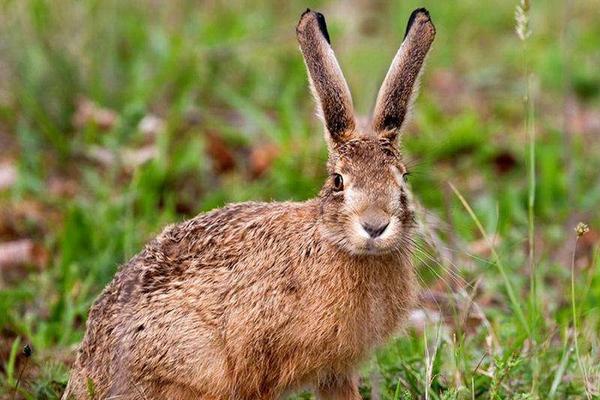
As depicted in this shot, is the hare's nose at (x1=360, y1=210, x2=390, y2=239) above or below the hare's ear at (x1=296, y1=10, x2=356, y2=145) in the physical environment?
below

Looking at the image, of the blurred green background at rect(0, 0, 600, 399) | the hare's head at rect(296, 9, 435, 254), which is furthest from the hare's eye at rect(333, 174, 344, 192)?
the blurred green background at rect(0, 0, 600, 399)

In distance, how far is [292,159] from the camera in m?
7.28

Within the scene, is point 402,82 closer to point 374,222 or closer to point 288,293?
point 374,222

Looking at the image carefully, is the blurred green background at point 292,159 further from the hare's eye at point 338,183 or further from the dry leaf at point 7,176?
the hare's eye at point 338,183

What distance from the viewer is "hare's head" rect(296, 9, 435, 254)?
13.6 ft

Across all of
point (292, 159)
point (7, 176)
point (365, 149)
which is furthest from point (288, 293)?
point (7, 176)

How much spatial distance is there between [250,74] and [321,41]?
4.35m

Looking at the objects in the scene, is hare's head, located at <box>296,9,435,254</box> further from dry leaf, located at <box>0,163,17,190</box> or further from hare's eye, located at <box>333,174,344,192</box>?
dry leaf, located at <box>0,163,17,190</box>

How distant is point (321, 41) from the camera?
4.52 meters

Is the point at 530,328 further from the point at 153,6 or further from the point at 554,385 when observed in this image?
the point at 153,6

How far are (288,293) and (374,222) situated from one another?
50 centimetres

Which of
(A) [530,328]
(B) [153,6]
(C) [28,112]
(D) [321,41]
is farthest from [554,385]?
(B) [153,6]

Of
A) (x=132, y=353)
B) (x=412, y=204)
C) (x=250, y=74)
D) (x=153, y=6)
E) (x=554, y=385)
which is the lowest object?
(x=554, y=385)

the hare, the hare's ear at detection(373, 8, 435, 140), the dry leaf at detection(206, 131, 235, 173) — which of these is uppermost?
the hare's ear at detection(373, 8, 435, 140)
